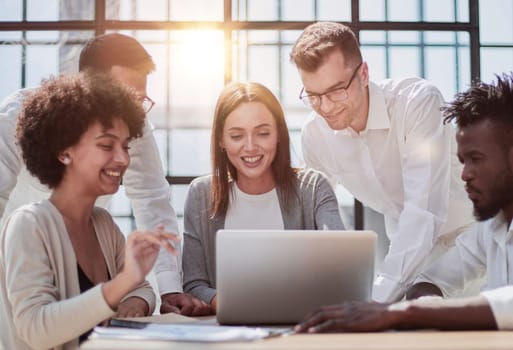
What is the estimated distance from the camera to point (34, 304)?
5.11 ft

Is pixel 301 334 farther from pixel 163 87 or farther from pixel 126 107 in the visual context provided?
pixel 163 87

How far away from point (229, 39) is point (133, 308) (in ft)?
8.19

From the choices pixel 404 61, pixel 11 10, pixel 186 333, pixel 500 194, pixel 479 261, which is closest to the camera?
pixel 186 333

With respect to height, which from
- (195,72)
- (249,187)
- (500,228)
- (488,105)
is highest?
(195,72)

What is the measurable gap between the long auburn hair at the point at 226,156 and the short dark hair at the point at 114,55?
0.42 metres

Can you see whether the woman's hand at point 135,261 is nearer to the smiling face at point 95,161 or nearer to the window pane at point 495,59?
the smiling face at point 95,161

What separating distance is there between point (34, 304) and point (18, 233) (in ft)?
0.58

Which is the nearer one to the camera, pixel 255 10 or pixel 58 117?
pixel 58 117

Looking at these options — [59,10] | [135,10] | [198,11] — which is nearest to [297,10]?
[198,11]

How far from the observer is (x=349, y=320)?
52.6 inches

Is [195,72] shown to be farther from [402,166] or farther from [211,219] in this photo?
[211,219]

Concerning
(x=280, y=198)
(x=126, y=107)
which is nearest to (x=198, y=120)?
(x=280, y=198)

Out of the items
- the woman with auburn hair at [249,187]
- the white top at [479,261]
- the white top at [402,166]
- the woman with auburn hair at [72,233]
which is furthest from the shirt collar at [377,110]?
the woman with auburn hair at [72,233]

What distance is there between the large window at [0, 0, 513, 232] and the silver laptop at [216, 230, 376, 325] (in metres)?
2.48
